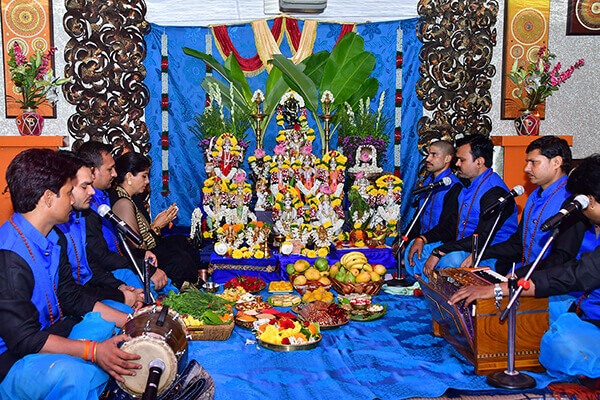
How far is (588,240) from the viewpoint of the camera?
3.29 meters

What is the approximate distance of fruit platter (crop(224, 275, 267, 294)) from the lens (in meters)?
4.88

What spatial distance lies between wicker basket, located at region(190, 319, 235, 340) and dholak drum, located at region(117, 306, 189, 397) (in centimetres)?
108

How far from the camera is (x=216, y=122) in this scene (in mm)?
6551

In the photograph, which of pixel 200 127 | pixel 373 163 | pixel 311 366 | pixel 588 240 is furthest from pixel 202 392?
pixel 200 127

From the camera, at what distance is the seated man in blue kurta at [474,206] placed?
4652mm

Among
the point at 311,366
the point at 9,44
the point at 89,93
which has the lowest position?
the point at 311,366

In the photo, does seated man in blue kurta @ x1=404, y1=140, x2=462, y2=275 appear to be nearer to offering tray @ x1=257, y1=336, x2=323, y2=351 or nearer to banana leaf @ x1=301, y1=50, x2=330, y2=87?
offering tray @ x1=257, y1=336, x2=323, y2=351

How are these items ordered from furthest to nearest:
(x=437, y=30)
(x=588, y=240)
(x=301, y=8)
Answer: (x=437, y=30), (x=301, y=8), (x=588, y=240)

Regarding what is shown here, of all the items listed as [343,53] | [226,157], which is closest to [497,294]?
[226,157]

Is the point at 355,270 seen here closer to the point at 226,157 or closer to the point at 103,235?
the point at 226,157

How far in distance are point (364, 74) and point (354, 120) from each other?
0.64m

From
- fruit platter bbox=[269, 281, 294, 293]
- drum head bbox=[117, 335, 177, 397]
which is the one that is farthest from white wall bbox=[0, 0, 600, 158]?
drum head bbox=[117, 335, 177, 397]

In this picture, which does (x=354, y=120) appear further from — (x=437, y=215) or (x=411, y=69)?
(x=437, y=215)

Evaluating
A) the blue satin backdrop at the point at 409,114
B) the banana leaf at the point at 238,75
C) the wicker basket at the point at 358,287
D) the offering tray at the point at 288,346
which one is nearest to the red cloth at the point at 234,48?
the banana leaf at the point at 238,75
